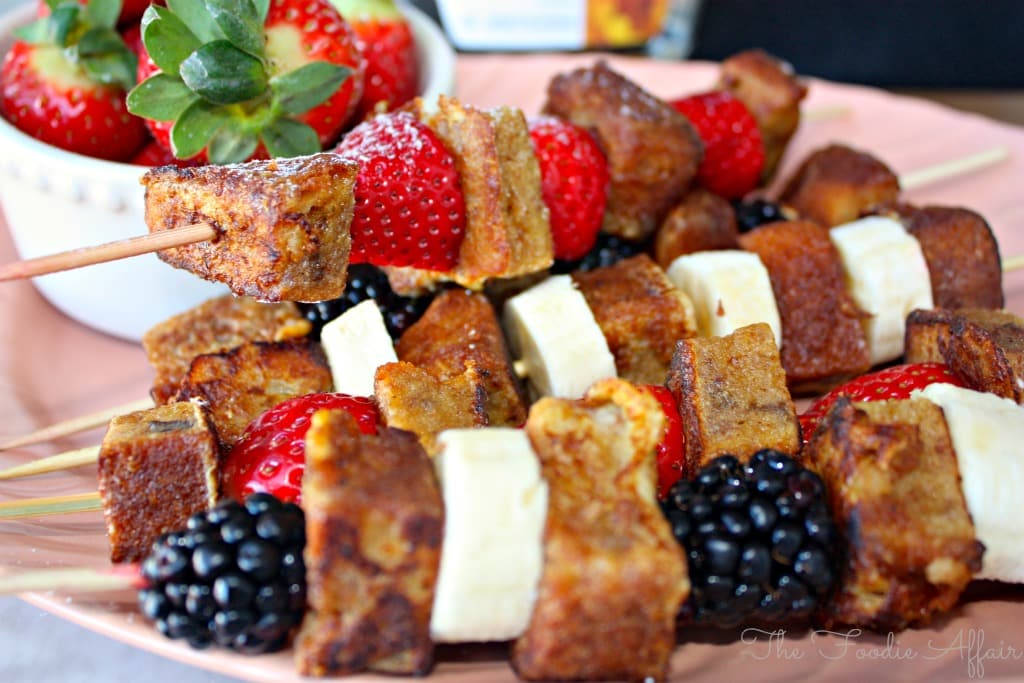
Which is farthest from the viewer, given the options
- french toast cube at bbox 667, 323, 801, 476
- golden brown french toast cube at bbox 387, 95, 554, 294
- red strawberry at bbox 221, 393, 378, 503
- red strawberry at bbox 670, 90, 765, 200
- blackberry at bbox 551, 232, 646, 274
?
red strawberry at bbox 670, 90, 765, 200

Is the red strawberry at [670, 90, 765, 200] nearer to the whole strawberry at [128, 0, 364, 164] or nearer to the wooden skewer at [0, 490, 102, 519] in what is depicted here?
the whole strawberry at [128, 0, 364, 164]

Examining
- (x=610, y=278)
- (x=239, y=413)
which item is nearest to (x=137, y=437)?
(x=239, y=413)

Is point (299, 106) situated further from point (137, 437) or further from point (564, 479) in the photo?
point (564, 479)

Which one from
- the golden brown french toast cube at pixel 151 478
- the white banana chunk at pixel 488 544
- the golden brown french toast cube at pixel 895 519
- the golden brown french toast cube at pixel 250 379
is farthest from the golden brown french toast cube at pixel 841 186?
the golden brown french toast cube at pixel 151 478

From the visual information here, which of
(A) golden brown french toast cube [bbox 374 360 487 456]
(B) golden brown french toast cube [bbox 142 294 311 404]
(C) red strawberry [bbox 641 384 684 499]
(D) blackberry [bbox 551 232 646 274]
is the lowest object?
(B) golden brown french toast cube [bbox 142 294 311 404]

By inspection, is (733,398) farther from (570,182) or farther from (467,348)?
(570,182)

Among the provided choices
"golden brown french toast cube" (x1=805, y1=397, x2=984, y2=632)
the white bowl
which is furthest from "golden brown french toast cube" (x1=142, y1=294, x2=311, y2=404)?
"golden brown french toast cube" (x1=805, y1=397, x2=984, y2=632)

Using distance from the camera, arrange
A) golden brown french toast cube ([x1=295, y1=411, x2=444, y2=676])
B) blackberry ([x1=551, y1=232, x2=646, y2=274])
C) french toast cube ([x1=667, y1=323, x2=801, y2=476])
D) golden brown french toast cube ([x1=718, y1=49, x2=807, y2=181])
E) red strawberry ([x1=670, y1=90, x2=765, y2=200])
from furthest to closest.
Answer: golden brown french toast cube ([x1=718, y1=49, x2=807, y2=181]), red strawberry ([x1=670, y1=90, x2=765, y2=200]), blackberry ([x1=551, y1=232, x2=646, y2=274]), french toast cube ([x1=667, y1=323, x2=801, y2=476]), golden brown french toast cube ([x1=295, y1=411, x2=444, y2=676])
